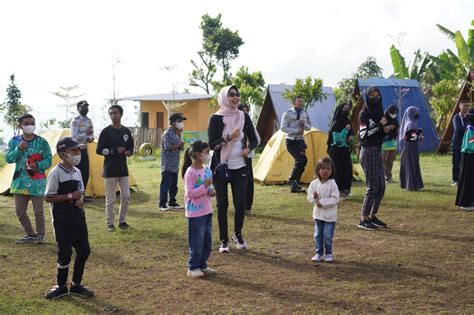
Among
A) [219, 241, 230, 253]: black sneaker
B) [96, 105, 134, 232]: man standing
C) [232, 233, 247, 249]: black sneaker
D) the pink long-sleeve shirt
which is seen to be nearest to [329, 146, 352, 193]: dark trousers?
[96, 105, 134, 232]: man standing

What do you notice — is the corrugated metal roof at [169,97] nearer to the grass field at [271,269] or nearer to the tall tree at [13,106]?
the tall tree at [13,106]

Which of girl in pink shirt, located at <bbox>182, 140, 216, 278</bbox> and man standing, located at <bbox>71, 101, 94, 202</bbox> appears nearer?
girl in pink shirt, located at <bbox>182, 140, 216, 278</bbox>

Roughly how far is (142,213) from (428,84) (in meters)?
26.6

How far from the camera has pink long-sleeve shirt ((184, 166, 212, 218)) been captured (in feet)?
20.5

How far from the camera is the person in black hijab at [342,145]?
1162 centimetres

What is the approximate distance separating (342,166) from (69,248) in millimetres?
7075

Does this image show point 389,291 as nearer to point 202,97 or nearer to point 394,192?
point 394,192

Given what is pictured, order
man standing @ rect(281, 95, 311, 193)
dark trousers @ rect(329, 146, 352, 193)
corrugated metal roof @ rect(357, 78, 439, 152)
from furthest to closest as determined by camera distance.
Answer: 1. corrugated metal roof @ rect(357, 78, 439, 152)
2. man standing @ rect(281, 95, 311, 193)
3. dark trousers @ rect(329, 146, 352, 193)

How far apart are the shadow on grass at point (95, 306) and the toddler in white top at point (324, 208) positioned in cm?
249

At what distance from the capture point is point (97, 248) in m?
7.78

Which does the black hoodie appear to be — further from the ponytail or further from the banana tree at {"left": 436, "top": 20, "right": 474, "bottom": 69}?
the banana tree at {"left": 436, "top": 20, "right": 474, "bottom": 69}

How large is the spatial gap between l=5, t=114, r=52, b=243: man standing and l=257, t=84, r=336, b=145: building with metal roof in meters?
19.4

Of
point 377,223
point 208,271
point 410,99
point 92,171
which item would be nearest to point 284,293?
point 208,271

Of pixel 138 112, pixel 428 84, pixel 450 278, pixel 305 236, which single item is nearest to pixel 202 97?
pixel 138 112
